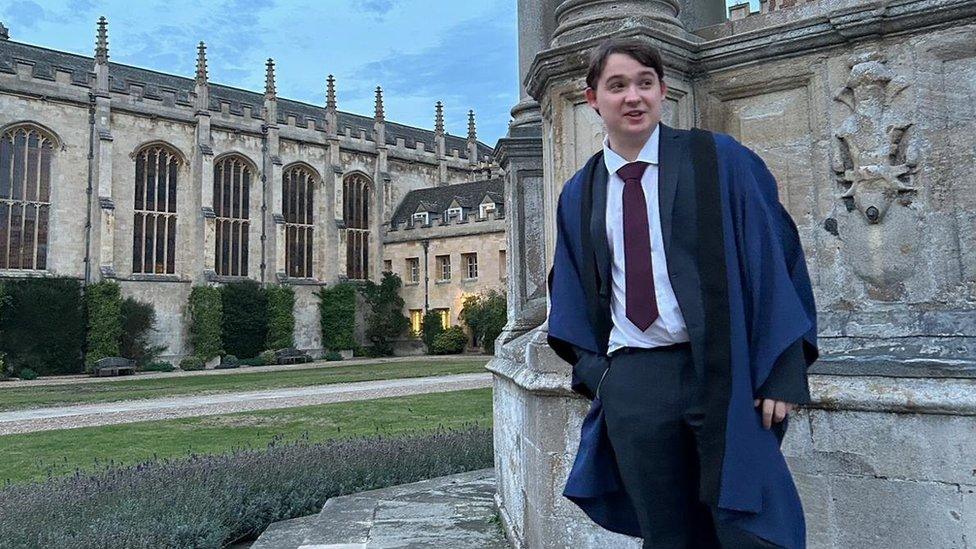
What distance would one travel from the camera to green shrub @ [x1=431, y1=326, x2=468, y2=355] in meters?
34.0

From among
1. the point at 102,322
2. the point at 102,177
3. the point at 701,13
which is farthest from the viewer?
the point at 102,177

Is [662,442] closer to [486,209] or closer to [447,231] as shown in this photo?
[486,209]

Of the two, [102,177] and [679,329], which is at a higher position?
[102,177]

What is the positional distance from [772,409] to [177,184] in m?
33.5

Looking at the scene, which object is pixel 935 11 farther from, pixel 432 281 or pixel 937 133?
pixel 432 281

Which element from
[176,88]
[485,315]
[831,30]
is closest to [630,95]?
[831,30]

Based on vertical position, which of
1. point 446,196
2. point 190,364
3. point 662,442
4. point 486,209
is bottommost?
point 190,364

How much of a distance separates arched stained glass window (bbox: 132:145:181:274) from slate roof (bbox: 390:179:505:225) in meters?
11.6

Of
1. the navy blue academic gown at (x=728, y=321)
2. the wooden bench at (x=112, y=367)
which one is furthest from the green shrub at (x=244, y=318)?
the navy blue academic gown at (x=728, y=321)

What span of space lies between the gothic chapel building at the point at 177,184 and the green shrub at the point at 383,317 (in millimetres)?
1608

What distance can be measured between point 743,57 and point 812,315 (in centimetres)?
170

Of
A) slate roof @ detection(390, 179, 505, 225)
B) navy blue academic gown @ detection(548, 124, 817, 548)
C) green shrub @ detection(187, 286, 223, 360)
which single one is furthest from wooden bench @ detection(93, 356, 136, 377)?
navy blue academic gown @ detection(548, 124, 817, 548)

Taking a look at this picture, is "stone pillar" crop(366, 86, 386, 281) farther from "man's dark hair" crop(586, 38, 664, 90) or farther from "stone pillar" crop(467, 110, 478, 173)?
"man's dark hair" crop(586, 38, 664, 90)

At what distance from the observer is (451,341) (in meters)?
34.0
